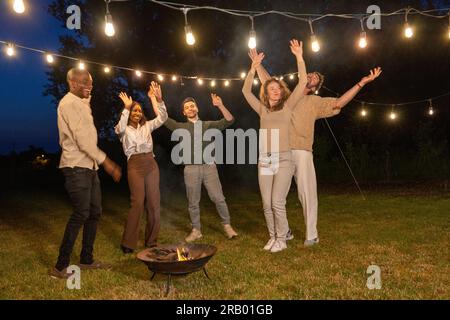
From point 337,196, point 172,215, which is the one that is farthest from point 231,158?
point 172,215

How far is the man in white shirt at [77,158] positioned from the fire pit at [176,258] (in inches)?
32.2

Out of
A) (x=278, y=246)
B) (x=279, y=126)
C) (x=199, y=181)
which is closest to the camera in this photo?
(x=279, y=126)

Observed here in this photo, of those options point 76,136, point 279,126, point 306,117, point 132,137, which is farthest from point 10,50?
point 306,117

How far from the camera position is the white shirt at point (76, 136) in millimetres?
4180

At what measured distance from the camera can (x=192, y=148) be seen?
5840 millimetres

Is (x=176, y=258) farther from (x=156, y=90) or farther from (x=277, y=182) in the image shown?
(x=156, y=90)

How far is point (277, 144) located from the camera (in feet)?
16.3

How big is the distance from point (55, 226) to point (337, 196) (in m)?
6.95

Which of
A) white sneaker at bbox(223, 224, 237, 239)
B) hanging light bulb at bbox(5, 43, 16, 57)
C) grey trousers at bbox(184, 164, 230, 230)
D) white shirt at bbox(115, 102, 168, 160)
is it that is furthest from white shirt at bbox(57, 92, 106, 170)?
white sneaker at bbox(223, 224, 237, 239)

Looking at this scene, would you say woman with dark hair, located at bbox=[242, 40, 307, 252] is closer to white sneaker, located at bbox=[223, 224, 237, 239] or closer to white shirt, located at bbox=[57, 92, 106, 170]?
white sneaker, located at bbox=[223, 224, 237, 239]

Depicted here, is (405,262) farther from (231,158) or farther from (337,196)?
(231,158)

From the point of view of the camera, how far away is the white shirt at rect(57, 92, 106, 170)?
4180 mm

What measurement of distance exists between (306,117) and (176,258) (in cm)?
246

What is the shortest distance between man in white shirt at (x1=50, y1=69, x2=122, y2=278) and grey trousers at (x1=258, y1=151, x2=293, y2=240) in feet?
5.75
